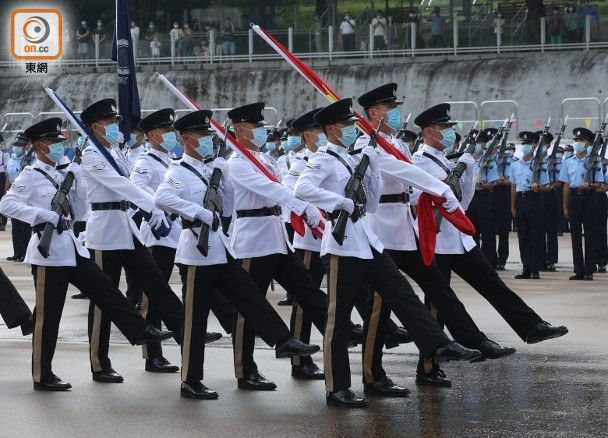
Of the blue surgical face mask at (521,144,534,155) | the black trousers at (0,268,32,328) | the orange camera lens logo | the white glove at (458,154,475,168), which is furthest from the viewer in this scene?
the orange camera lens logo

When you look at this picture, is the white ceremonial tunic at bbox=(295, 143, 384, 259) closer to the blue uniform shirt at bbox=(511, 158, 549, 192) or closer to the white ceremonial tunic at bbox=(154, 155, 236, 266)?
the white ceremonial tunic at bbox=(154, 155, 236, 266)

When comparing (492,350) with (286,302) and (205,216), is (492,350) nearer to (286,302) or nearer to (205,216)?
(205,216)

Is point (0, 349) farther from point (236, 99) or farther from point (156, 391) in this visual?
point (236, 99)

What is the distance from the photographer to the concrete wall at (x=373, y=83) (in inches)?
1190

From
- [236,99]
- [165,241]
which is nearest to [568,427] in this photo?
[165,241]

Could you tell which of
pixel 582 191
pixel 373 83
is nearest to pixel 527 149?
pixel 582 191

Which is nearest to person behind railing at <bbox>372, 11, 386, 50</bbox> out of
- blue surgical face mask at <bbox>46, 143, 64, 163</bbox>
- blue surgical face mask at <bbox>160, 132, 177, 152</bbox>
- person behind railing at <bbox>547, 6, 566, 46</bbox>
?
person behind railing at <bbox>547, 6, 566, 46</bbox>

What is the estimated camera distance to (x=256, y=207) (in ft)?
29.4

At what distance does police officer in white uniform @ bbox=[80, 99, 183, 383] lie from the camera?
8984 millimetres

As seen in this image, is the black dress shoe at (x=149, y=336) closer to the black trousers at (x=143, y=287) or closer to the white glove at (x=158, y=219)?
the black trousers at (x=143, y=287)

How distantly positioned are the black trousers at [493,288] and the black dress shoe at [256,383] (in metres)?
1.29

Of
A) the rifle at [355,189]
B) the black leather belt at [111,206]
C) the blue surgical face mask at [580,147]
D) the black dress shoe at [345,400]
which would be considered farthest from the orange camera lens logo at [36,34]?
the black dress shoe at [345,400]

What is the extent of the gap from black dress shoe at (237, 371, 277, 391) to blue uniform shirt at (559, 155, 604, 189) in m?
8.68

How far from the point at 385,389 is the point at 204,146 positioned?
1.78m
